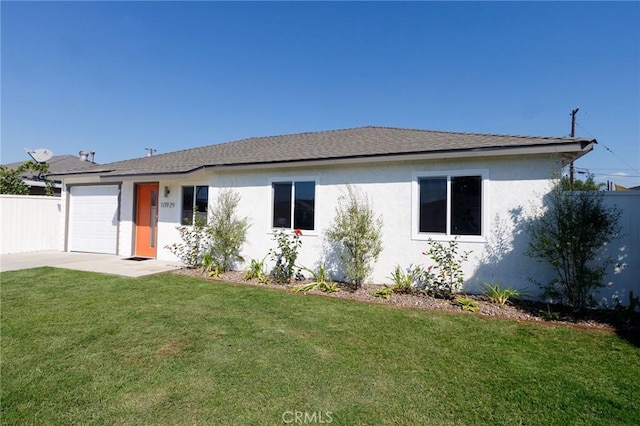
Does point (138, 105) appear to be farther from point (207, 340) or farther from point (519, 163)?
point (519, 163)

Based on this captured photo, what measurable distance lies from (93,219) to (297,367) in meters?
13.1

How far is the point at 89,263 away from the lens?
10297mm

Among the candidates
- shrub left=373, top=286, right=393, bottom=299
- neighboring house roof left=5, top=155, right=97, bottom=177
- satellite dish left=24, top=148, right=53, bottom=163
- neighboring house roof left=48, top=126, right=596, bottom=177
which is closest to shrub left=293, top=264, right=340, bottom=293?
shrub left=373, top=286, right=393, bottom=299

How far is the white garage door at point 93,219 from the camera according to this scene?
484 inches

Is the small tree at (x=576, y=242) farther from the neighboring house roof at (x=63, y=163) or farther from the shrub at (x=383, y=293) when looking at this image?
the neighboring house roof at (x=63, y=163)

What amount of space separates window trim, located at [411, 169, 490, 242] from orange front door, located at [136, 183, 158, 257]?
9483 millimetres

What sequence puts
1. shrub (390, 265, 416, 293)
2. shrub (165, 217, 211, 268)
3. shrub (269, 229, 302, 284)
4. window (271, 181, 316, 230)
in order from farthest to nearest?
shrub (165, 217, 211, 268), window (271, 181, 316, 230), shrub (269, 229, 302, 284), shrub (390, 265, 416, 293)

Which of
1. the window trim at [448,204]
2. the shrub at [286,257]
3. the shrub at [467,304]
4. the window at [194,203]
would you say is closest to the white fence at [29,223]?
the window at [194,203]

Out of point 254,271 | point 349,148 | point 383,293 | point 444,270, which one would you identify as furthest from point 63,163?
point 444,270

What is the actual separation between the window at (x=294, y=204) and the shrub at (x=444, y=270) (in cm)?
348

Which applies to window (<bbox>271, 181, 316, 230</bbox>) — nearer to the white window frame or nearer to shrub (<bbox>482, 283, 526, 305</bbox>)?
the white window frame

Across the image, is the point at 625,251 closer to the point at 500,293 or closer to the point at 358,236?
the point at 500,293

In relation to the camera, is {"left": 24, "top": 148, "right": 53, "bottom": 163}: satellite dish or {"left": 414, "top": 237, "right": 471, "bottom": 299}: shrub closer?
{"left": 414, "top": 237, "right": 471, "bottom": 299}: shrub

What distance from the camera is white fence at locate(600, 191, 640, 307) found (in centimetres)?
598
